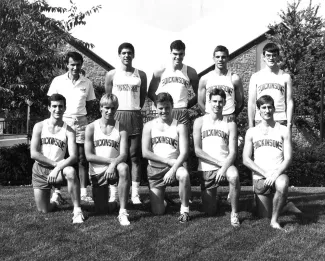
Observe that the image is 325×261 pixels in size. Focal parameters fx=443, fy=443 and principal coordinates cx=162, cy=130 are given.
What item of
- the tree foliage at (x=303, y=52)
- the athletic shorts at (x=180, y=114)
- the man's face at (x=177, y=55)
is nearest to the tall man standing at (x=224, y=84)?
the athletic shorts at (x=180, y=114)

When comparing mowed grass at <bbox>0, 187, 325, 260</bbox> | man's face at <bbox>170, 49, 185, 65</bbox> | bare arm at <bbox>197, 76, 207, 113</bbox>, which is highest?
man's face at <bbox>170, 49, 185, 65</bbox>

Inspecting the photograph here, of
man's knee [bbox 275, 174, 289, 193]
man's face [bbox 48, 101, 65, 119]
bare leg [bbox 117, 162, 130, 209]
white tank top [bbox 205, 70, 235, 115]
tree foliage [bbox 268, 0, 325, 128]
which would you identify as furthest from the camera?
tree foliage [bbox 268, 0, 325, 128]

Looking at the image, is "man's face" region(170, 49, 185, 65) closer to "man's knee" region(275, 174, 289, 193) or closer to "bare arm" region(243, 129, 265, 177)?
"bare arm" region(243, 129, 265, 177)

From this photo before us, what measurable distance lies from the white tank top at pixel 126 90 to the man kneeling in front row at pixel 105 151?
0.62 meters

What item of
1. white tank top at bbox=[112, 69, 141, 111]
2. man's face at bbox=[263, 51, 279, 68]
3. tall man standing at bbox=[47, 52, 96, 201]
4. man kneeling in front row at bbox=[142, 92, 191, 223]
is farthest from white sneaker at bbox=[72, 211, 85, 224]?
man's face at bbox=[263, 51, 279, 68]

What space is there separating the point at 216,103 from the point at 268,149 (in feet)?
2.94

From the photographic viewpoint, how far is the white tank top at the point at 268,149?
5.62 metres

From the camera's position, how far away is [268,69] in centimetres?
635

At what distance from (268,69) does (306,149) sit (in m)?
7.88

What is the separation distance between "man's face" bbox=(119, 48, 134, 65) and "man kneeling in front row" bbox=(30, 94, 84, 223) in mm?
1179

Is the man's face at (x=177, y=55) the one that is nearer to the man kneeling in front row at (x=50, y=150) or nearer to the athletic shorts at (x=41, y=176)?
the man kneeling in front row at (x=50, y=150)

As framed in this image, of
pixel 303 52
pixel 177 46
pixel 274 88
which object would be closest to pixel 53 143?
pixel 177 46

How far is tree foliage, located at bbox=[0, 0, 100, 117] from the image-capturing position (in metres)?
10.2

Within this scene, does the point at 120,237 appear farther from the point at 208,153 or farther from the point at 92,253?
the point at 208,153
